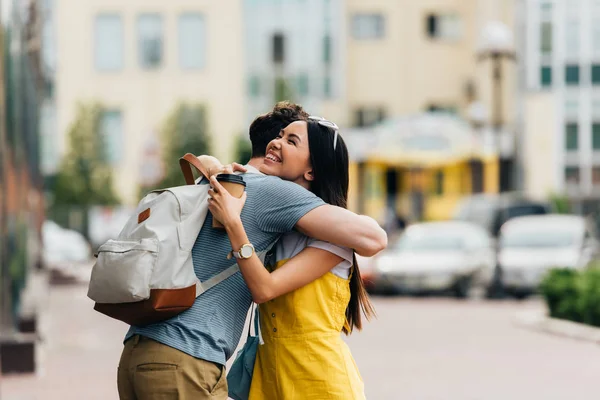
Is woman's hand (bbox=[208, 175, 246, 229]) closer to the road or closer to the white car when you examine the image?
the road

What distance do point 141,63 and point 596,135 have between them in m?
19.4

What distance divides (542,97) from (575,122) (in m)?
1.67

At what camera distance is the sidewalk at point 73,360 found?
10.5m

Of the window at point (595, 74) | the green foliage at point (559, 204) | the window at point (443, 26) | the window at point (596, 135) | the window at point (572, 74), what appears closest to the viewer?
the green foliage at point (559, 204)

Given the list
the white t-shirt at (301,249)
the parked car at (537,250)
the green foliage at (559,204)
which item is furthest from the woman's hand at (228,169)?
the green foliage at (559,204)

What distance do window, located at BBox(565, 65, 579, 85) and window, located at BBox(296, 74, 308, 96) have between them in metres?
11.0

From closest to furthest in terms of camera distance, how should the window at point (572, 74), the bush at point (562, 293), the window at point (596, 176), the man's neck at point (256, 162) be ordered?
the man's neck at point (256, 162) < the bush at point (562, 293) < the window at point (596, 176) < the window at point (572, 74)

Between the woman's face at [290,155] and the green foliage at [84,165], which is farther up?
the woman's face at [290,155]

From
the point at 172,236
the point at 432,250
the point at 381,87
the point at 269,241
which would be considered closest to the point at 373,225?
the point at 269,241

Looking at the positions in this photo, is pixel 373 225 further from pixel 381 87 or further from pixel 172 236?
pixel 381 87

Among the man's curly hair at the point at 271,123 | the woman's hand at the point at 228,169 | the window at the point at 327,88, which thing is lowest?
the woman's hand at the point at 228,169

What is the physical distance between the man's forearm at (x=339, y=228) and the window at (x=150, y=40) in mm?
52114

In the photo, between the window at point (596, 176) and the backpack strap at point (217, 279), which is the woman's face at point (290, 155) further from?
the window at point (596, 176)

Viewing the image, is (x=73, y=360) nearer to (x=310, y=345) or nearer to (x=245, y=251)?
(x=310, y=345)
